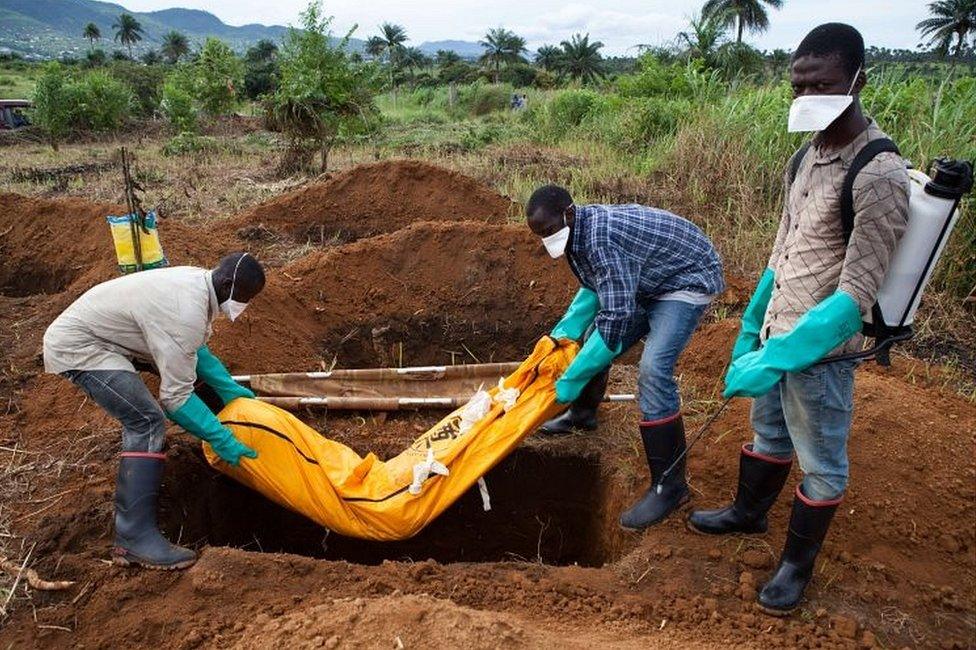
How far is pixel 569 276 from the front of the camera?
5.61 m

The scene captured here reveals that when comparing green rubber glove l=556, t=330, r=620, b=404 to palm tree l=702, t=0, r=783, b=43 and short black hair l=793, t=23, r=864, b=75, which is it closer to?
short black hair l=793, t=23, r=864, b=75

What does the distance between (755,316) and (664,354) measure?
394mm

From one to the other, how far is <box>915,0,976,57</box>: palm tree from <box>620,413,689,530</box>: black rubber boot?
37552 millimetres

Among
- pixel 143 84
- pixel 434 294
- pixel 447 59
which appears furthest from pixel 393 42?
pixel 434 294

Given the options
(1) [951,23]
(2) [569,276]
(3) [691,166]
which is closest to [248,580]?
(2) [569,276]

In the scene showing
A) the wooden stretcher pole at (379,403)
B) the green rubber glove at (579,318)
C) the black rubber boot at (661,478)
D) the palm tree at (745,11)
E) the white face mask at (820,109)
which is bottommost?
the wooden stretcher pole at (379,403)

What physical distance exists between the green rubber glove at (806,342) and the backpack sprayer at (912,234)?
0.09 meters

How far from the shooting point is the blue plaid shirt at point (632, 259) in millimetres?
2730

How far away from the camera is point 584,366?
2.94 metres

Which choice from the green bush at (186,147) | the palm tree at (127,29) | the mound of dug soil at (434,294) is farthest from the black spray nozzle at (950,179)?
the palm tree at (127,29)

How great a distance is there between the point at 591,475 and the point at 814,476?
5.00ft

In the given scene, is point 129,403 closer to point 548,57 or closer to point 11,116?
point 11,116

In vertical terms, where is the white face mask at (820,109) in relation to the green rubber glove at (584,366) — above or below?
above

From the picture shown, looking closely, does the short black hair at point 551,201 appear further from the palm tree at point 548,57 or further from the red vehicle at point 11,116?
the palm tree at point 548,57
